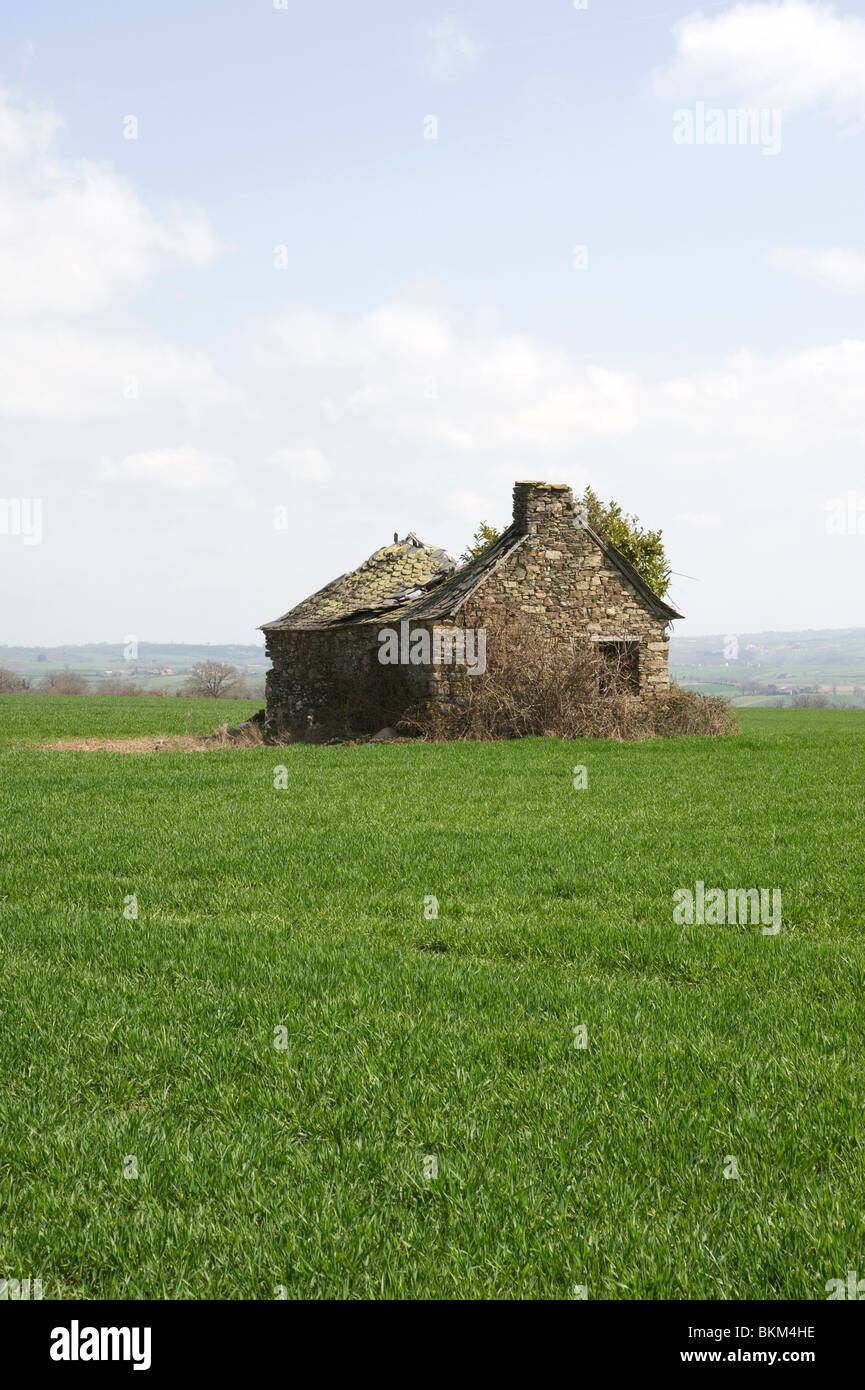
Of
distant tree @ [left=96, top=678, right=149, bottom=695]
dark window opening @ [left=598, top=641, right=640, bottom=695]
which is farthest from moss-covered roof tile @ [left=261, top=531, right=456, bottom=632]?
distant tree @ [left=96, top=678, right=149, bottom=695]

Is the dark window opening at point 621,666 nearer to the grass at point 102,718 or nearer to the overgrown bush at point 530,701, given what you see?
the overgrown bush at point 530,701

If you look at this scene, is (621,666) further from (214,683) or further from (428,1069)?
(214,683)

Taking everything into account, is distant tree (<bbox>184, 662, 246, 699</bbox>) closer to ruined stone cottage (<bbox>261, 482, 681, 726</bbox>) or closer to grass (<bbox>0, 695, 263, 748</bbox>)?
grass (<bbox>0, 695, 263, 748</bbox>)

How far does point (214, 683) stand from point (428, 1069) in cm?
6454

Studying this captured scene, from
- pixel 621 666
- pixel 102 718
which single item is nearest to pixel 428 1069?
pixel 621 666

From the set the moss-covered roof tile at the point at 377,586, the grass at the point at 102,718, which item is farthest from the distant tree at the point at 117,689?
the moss-covered roof tile at the point at 377,586

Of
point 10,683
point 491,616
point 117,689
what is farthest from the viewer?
point 10,683

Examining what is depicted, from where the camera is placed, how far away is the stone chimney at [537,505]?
27422mm

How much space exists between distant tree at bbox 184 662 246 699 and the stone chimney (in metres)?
41.1

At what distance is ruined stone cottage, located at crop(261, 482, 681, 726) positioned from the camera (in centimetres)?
2548

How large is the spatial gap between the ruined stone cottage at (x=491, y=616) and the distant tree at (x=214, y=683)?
119 ft

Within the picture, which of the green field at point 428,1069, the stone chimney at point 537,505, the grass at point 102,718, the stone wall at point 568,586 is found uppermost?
the stone chimney at point 537,505

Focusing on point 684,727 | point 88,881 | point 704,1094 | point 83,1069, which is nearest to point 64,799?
point 88,881

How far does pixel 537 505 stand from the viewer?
27531mm
